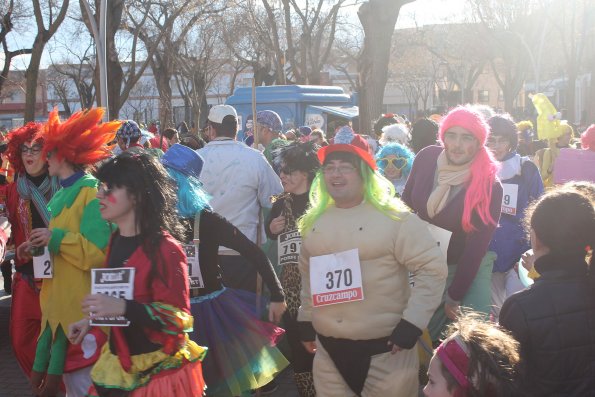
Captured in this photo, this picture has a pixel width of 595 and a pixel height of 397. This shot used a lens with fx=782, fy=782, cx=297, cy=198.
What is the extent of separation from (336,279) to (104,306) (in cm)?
110

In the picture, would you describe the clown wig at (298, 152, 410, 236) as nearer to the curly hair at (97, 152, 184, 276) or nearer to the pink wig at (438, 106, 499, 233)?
the pink wig at (438, 106, 499, 233)

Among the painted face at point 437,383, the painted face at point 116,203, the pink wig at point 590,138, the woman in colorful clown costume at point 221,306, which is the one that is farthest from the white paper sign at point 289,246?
the pink wig at point 590,138

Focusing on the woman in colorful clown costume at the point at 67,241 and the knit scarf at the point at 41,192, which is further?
the knit scarf at the point at 41,192

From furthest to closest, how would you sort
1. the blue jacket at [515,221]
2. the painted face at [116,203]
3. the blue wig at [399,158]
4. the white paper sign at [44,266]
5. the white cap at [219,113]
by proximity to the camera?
the blue wig at [399,158], the white cap at [219,113], the blue jacket at [515,221], the white paper sign at [44,266], the painted face at [116,203]

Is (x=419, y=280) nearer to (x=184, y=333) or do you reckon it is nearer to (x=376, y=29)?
(x=184, y=333)

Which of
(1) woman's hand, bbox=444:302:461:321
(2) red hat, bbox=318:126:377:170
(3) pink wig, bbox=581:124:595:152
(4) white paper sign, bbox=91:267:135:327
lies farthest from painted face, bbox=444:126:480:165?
(3) pink wig, bbox=581:124:595:152

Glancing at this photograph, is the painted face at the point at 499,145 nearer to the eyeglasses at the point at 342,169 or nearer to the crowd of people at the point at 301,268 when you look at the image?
the crowd of people at the point at 301,268

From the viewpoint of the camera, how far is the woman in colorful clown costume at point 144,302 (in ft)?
10.8

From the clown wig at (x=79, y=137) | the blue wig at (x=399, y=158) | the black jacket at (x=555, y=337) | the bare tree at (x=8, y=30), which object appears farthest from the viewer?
the bare tree at (x=8, y=30)

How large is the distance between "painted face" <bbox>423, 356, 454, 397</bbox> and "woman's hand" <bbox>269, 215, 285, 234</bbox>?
281 cm

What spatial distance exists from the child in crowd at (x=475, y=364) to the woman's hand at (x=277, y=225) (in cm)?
281

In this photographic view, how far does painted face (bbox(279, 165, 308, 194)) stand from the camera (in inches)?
206

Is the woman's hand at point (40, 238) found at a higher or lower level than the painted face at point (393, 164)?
lower

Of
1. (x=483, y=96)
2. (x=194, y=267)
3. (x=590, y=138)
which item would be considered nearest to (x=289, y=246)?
(x=194, y=267)
